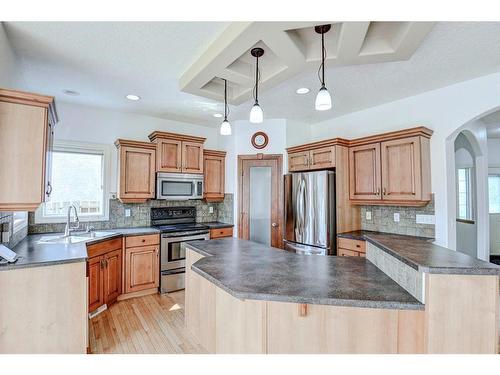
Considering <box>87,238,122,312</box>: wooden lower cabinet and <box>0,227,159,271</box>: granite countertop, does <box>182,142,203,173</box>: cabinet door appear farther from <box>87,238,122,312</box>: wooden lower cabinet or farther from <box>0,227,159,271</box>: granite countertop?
<box>0,227,159,271</box>: granite countertop

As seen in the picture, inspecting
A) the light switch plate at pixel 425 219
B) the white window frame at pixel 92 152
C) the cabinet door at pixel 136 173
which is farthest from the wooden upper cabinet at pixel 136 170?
the light switch plate at pixel 425 219

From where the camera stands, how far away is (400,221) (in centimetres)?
339

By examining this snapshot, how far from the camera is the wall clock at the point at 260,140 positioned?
14.2ft

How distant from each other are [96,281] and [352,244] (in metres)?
2.94

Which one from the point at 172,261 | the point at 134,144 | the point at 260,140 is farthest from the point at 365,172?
the point at 134,144

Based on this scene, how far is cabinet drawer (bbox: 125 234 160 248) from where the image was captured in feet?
11.1

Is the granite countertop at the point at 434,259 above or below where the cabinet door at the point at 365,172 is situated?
below

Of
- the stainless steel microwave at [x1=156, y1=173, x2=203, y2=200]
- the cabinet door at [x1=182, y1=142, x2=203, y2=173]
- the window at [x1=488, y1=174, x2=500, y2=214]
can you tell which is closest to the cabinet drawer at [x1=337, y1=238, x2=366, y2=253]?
the stainless steel microwave at [x1=156, y1=173, x2=203, y2=200]

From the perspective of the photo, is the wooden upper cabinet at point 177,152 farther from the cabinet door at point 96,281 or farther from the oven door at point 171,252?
the cabinet door at point 96,281

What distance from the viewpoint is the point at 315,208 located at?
3.57m

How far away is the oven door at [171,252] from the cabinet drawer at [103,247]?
557 millimetres

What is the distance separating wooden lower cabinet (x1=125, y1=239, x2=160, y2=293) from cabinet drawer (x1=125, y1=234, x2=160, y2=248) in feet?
0.12
